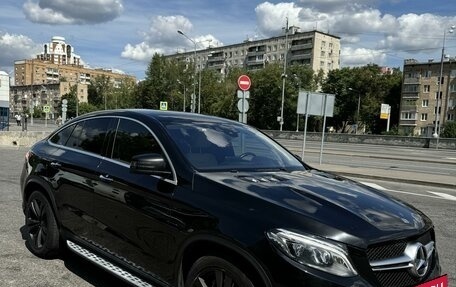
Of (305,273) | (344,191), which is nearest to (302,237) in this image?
(305,273)

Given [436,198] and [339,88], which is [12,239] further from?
[339,88]

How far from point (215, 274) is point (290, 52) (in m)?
127

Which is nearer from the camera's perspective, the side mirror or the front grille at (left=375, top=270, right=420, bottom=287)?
the front grille at (left=375, top=270, right=420, bottom=287)

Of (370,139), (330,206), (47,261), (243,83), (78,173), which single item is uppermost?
(243,83)

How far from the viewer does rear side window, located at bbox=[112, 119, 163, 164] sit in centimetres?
398

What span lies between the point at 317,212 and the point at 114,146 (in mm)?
2183

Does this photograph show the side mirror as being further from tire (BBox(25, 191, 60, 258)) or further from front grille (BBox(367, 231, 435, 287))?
tire (BBox(25, 191, 60, 258))

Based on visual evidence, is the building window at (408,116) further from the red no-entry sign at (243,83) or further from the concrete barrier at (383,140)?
the red no-entry sign at (243,83)

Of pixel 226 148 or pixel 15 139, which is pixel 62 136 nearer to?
pixel 226 148

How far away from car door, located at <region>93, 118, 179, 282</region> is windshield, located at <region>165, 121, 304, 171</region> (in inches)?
9.5

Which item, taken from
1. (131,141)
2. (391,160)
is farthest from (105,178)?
(391,160)

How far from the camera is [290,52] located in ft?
415

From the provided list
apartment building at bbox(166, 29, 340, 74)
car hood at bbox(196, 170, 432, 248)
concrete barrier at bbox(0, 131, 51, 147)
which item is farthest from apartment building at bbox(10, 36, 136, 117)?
car hood at bbox(196, 170, 432, 248)

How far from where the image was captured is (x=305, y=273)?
2637 millimetres
